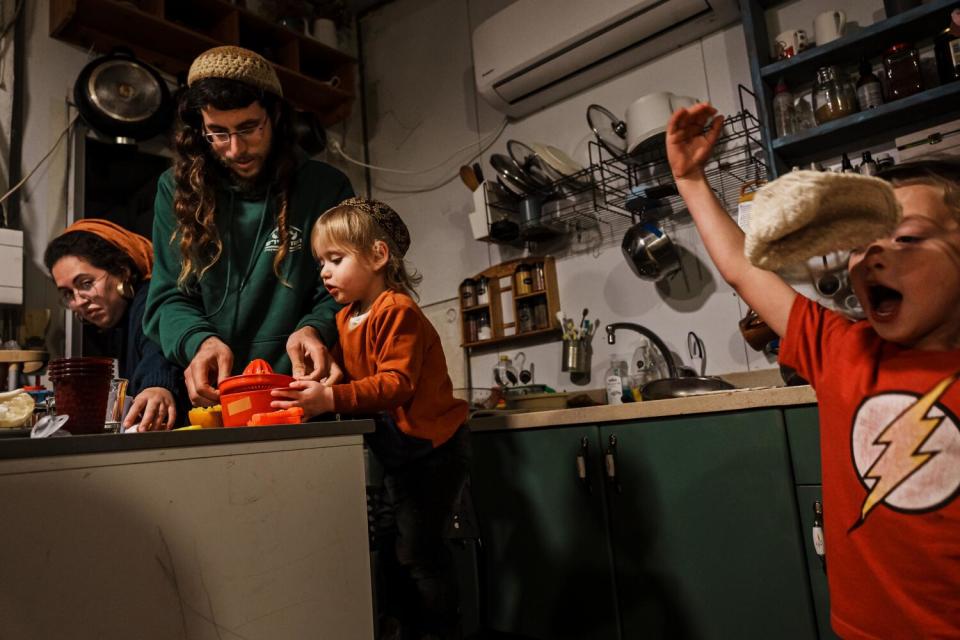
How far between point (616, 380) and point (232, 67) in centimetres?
140

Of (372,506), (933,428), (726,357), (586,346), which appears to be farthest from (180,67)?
(933,428)

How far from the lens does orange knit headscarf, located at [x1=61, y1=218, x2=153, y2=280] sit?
1715 millimetres

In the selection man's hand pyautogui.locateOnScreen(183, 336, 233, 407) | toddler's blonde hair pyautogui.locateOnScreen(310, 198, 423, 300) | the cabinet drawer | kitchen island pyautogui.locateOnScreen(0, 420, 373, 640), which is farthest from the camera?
the cabinet drawer

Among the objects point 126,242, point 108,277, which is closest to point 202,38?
point 126,242

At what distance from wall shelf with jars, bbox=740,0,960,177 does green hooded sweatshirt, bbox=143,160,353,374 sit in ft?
4.40

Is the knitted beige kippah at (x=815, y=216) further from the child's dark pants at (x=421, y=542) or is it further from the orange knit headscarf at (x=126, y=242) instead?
the orange knit headscarf at (x=126, y=242)

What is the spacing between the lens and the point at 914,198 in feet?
2.41

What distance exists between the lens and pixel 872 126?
5.92 feet

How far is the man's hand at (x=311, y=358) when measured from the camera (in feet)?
3.59

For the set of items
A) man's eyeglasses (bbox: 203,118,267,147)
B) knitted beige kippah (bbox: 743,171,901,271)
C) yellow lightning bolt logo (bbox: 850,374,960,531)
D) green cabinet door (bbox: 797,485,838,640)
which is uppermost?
man's eyeglasses (bbox: 203,118,267,147)

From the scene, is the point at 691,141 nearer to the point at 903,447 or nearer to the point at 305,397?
the point at 903,447

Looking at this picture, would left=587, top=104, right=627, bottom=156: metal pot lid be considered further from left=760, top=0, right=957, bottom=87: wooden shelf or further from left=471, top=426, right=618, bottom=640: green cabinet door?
left=471, top=426, right=618, bottom=640: green cabinet door

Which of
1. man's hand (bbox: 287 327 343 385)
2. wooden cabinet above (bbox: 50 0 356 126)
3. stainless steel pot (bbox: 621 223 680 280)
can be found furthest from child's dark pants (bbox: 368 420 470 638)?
wooden cabinet above (bbox: 50 0 356 126)

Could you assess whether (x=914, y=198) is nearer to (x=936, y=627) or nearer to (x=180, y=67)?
(x=936, y=627)
